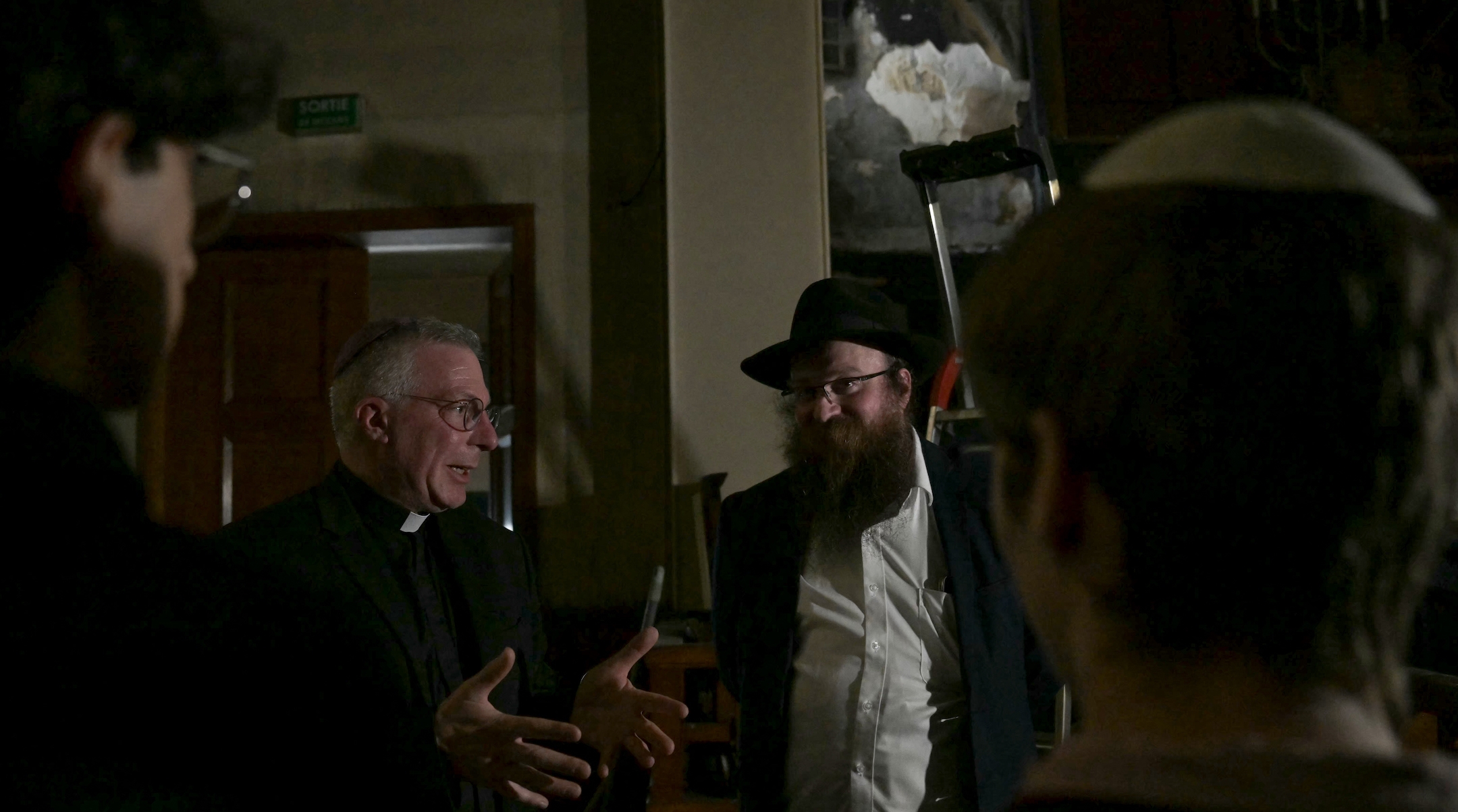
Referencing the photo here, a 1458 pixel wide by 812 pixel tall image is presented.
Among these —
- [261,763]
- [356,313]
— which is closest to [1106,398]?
[261,763]

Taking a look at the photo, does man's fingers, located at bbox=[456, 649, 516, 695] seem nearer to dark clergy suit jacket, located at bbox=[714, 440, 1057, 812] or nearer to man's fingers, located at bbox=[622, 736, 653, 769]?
man's fingers, located at bbox=[622, 736, 653, 769]

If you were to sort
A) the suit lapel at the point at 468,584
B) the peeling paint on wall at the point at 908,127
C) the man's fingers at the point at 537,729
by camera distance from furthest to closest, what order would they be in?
the peeling paint on wall at the point at 908,127
the suit lapel at the point at 468,584
the man's fingers at the point at 537,729

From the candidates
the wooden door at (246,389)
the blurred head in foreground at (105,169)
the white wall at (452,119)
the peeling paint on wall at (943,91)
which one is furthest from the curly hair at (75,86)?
the wooden door at (246,389)

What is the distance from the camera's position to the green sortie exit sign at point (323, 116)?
165 inches

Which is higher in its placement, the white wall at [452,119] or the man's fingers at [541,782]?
the white wall at [452,119]

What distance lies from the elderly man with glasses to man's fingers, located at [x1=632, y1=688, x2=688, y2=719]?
2 cm

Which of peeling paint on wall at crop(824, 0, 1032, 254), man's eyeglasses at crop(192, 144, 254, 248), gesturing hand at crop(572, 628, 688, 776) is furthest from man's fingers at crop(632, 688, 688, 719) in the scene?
peeling paint on wall at crop(824, 0, 1032, 254)

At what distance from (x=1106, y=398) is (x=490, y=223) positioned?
390 centimetres

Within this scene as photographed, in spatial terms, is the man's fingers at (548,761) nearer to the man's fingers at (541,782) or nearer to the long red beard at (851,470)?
the man's fingers at (541,782)

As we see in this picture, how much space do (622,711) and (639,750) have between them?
7 cm

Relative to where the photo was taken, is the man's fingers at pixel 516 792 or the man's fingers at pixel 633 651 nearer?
the man's fingers at pixel 516 792

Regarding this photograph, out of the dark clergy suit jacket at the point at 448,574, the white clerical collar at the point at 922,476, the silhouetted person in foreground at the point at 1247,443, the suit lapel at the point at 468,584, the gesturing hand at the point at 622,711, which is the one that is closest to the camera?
the silhouetted person in foreground at the point at 1247,443

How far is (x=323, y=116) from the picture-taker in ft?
13.8

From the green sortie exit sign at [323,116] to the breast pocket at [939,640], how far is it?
3.37m
